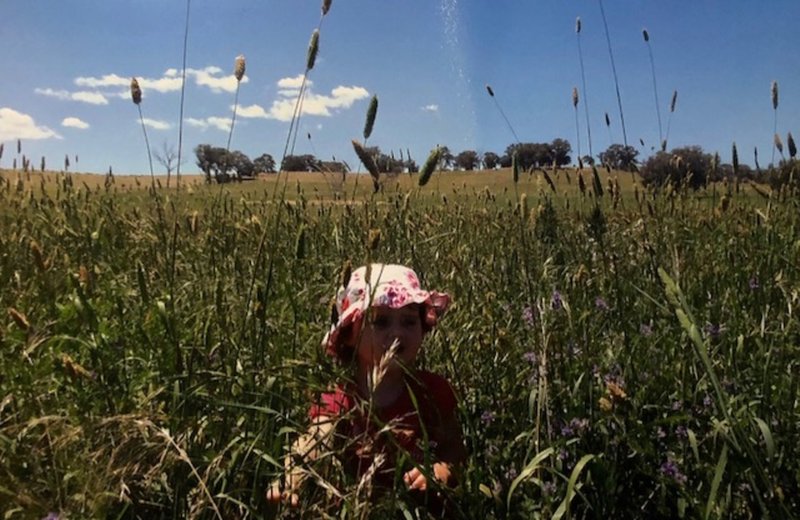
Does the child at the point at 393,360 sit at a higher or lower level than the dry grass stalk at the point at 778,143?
lower

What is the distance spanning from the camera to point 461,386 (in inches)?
75.6

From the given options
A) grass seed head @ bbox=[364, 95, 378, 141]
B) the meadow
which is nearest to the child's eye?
the meadow

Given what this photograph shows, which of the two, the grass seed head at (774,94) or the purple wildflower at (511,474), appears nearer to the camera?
the purple wildflower at (511,474)

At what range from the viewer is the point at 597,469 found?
185 cm

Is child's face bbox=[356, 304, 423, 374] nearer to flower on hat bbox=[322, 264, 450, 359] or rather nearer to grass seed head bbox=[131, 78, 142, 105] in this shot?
flower on hat bbox=[322, 264, 450, 359]

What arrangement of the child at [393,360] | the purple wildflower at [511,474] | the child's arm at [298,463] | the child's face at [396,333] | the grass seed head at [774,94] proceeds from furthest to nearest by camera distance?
1. the grass seed head at [774,94]
2. the child's face at [396,333]
3. the child at [393,360]
4. the purple wildflower at [511,474]
5. the child's arm at [298,463]

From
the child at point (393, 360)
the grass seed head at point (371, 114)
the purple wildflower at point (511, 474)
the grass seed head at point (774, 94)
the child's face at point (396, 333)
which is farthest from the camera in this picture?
the grass seed head at point (774, 94)

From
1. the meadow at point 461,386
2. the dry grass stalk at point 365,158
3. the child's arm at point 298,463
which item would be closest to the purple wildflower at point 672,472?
the meadow at point 461,386

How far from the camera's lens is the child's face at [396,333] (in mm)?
2303

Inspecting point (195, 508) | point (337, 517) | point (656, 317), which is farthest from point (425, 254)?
point (195, 508)

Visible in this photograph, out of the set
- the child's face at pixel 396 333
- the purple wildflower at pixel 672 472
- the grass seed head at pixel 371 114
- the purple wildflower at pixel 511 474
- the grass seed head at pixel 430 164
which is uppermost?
the grass seed head at pixel 371 114

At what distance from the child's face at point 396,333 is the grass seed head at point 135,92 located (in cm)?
100

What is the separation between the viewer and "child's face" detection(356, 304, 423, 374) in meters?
2.30

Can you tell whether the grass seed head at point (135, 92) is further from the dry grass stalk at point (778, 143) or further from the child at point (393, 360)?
the dry grass stalk at point (778, 143)
